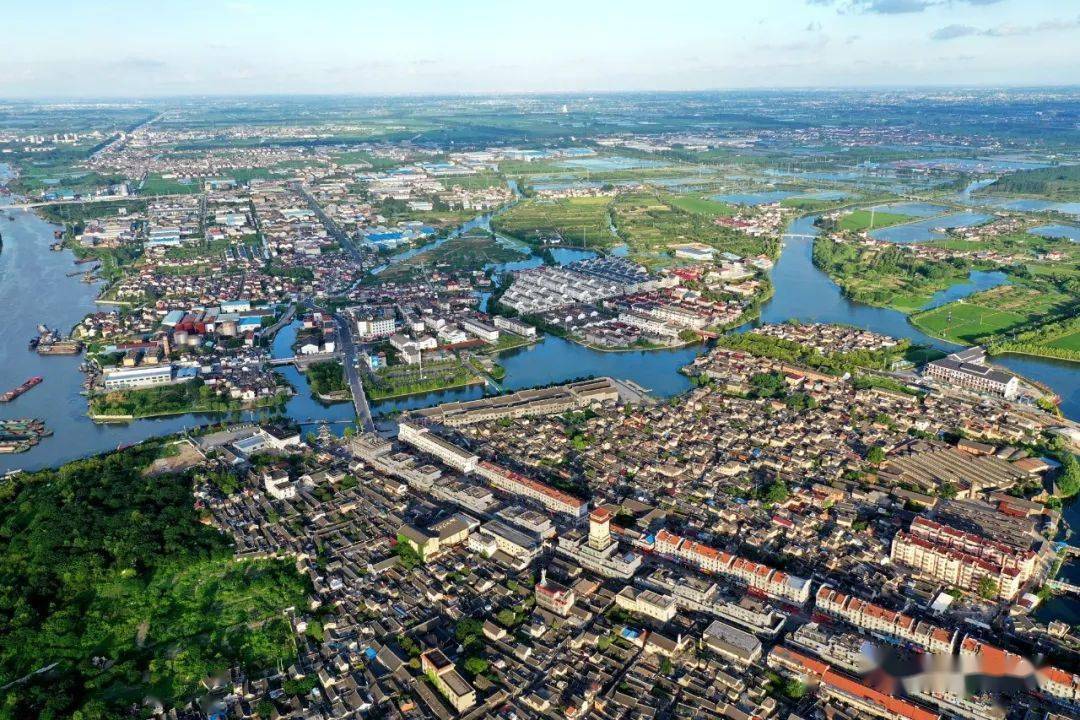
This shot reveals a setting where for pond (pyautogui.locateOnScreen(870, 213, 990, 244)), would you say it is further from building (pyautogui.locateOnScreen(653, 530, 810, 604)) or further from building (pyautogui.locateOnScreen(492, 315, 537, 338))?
building (pyautogui.locateOnScreen(653, 530, 810, 604))

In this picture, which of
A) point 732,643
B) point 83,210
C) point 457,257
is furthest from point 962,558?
point 83,210

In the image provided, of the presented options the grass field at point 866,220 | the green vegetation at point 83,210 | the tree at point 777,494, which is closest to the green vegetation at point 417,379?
the tree at point 777,494

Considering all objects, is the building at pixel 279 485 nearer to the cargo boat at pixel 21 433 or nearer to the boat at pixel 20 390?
the cargo boat at pixel 21 433

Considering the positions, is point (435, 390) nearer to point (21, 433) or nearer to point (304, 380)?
point (304, 380)

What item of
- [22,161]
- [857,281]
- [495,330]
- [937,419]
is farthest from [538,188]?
[22,161]

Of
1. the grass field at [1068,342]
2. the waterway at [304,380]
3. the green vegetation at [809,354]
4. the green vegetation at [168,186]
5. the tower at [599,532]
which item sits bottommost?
the waterway at [304,380]
